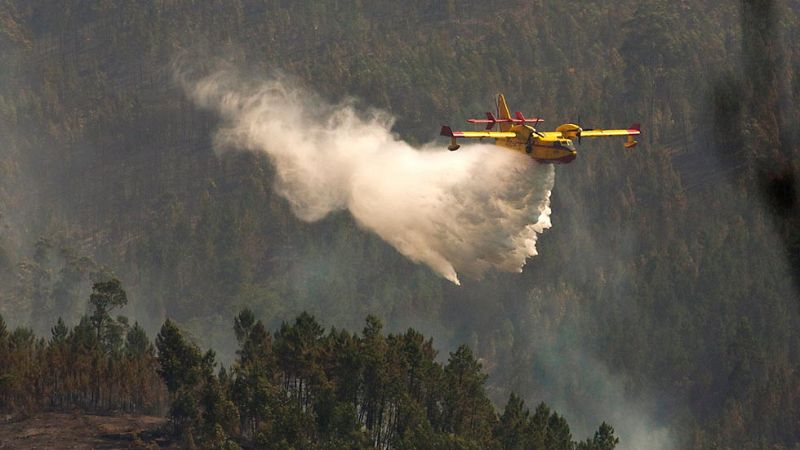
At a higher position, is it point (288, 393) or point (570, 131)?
point (570, 131)

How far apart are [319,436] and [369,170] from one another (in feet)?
161

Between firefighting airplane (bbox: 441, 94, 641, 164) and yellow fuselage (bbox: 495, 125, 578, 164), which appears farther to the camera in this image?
yellow fuselage (bbox: 495, 125, 578, 164)

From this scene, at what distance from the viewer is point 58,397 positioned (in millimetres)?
116250

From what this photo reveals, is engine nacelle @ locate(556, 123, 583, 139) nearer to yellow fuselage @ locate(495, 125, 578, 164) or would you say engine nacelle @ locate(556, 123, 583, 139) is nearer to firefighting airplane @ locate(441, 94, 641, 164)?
Answer: firefighting airplane @ locate(441, 94, 641, 164)

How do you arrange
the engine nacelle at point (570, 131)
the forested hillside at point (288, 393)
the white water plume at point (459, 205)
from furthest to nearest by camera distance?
the white water plume at point (459, 205) → the engine nacelle at point (570, 131) → the forested hillside at point (288, 393)

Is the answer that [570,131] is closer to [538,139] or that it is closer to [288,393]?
[538,139]

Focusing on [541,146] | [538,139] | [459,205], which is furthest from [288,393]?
[538,139]

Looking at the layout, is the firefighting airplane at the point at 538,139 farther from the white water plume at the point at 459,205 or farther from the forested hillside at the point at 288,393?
the forested hillside at the point at 288,393

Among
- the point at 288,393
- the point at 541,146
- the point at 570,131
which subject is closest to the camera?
the point at 570,131

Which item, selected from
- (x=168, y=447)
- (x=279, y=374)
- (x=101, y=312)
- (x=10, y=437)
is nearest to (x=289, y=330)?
(x=279, y=374)

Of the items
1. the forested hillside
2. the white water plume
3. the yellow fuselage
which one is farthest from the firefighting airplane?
the forested hillside

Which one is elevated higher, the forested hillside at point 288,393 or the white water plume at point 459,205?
the white water plume at point 459,205

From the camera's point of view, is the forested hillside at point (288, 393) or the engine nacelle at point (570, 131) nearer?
the forested hillside at point (288, 393)

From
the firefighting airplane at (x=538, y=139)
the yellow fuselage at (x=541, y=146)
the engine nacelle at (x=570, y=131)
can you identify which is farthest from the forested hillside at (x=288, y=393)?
the engine nacelle at (x=570, y=131)
